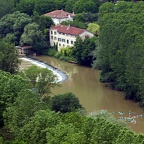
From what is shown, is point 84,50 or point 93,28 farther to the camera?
point 93,28

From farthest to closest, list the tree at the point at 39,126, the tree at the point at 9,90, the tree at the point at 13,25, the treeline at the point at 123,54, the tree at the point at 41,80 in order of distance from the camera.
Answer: the tree at the point at 13,25, the treeline at the point at 123,54, the tree at the point at 41,80, the tree at the point at 9,90, the tree at the point at 39,126

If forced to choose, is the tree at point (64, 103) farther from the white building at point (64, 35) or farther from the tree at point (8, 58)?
the white building at point (64, 35)

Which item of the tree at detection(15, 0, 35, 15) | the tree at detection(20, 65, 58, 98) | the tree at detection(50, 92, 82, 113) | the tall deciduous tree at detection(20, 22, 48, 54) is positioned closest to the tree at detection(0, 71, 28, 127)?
the tree at detection(50, 92, 82, 113)

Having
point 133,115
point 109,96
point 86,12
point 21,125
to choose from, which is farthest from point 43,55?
point 21,125

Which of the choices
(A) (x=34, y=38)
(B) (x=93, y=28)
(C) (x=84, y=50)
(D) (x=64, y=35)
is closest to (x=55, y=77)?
(C) (x=84, y=50)

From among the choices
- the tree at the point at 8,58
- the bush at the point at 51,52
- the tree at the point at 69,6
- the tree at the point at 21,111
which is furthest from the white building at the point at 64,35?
the tree at the point at 21,111

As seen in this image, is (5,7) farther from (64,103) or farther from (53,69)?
(64,103)

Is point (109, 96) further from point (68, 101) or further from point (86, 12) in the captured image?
point (86, 12)

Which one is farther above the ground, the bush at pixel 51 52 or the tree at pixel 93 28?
the tree at pixel 93 28
